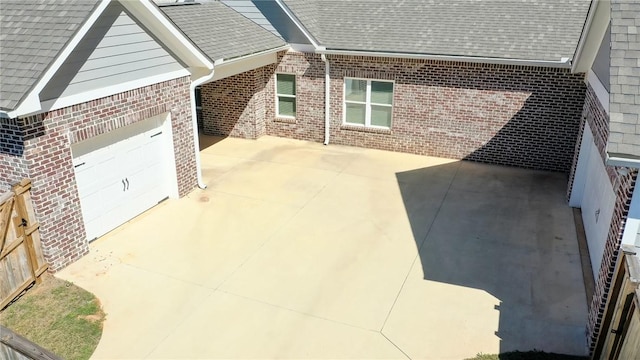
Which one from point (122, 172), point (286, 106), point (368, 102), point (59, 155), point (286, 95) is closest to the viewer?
point (59, 155)

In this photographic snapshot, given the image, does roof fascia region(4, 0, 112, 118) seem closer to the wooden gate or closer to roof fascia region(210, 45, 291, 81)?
the wooden gate

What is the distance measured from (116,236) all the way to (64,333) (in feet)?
10.6

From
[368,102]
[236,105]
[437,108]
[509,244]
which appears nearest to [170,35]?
[236,105]

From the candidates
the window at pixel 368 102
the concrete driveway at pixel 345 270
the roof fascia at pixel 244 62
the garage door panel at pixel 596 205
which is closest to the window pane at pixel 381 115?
the window at pixel 368 102

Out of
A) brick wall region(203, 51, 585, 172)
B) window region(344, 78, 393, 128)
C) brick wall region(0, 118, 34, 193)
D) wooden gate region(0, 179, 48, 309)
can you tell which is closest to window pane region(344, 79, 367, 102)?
window region(344, 78, 393, 128)

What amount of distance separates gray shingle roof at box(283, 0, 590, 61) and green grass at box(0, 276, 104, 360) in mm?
10408

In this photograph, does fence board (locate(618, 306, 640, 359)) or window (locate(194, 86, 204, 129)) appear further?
window (locate(194, 86, 204, 129))

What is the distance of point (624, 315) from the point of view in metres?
6.22

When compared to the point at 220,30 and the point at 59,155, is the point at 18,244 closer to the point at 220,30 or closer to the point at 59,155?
the point at 59,155

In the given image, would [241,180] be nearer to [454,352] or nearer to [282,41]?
[282,41]

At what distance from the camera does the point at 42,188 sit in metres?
8.75

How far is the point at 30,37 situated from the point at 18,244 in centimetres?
356

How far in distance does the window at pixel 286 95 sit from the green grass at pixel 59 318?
9980 mm

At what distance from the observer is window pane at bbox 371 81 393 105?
1562 cm
